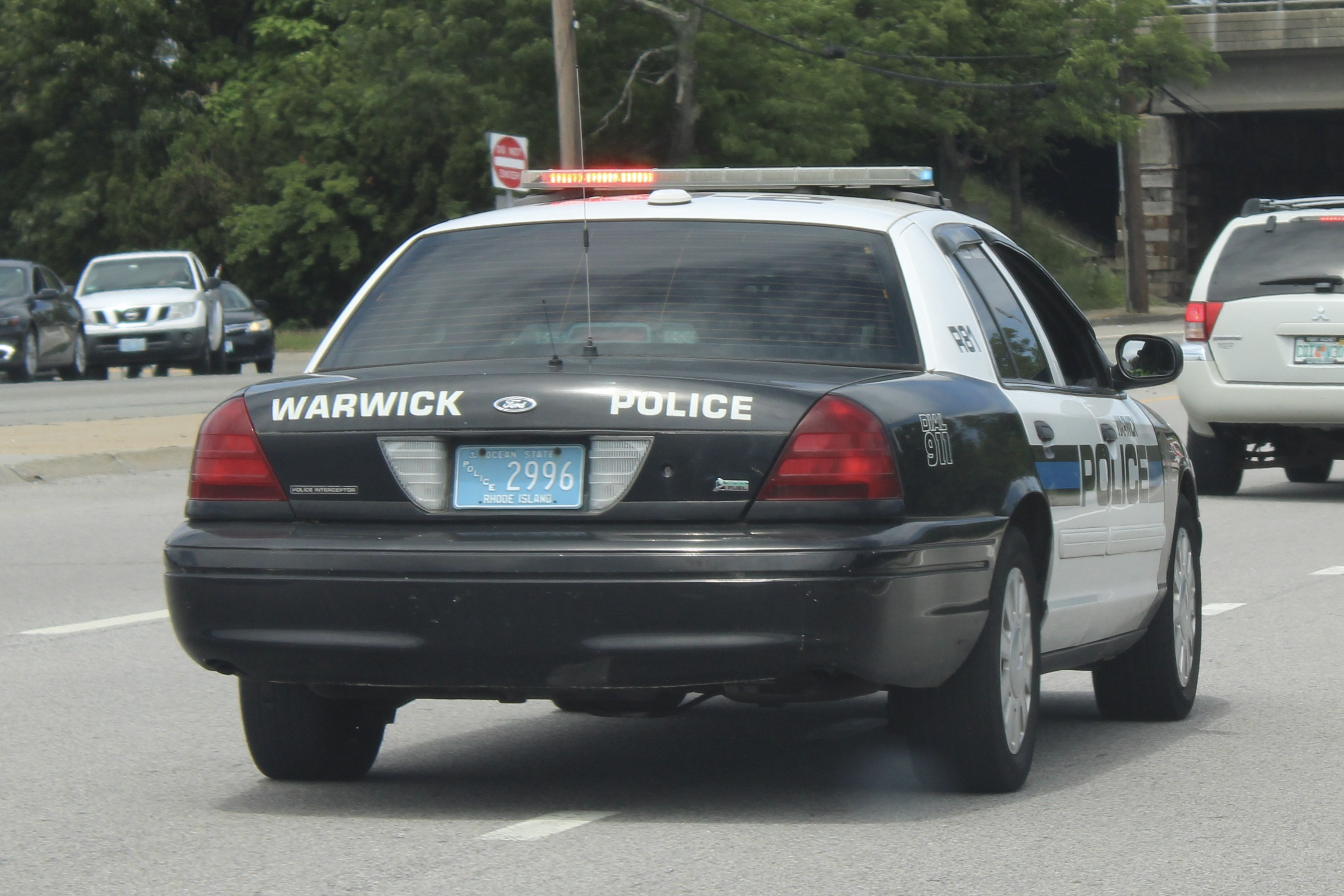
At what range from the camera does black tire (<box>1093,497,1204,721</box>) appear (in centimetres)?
684

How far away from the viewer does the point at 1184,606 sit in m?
7.07

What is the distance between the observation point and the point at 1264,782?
590 cm

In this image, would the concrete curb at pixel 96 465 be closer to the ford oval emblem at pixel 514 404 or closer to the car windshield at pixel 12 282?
the ford oval emblem at pixel 514 404

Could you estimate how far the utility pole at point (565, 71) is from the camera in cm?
2517

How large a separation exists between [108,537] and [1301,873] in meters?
8.95

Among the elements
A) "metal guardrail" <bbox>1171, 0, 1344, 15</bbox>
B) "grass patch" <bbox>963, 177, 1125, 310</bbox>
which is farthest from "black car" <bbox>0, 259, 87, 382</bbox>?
"metal guardrail" <bbox>1171, 0, 1344, 15</bbox>

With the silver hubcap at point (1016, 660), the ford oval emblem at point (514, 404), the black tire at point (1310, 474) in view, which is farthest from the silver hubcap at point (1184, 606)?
the black tire at point (1310, 474)

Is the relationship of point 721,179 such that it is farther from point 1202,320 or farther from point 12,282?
point 12,282

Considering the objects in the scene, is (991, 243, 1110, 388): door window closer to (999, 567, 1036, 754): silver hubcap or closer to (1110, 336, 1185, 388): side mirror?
(1110, 336, 1185, 388): side mirror

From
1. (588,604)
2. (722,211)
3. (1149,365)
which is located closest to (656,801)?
(588,604)

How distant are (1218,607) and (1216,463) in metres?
5.76

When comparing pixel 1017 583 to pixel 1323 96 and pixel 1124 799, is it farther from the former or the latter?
pixel 1323 96

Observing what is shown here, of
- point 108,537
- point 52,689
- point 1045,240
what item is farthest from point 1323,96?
point 52,689

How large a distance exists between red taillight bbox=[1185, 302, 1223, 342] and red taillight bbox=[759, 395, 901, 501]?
1040cm
